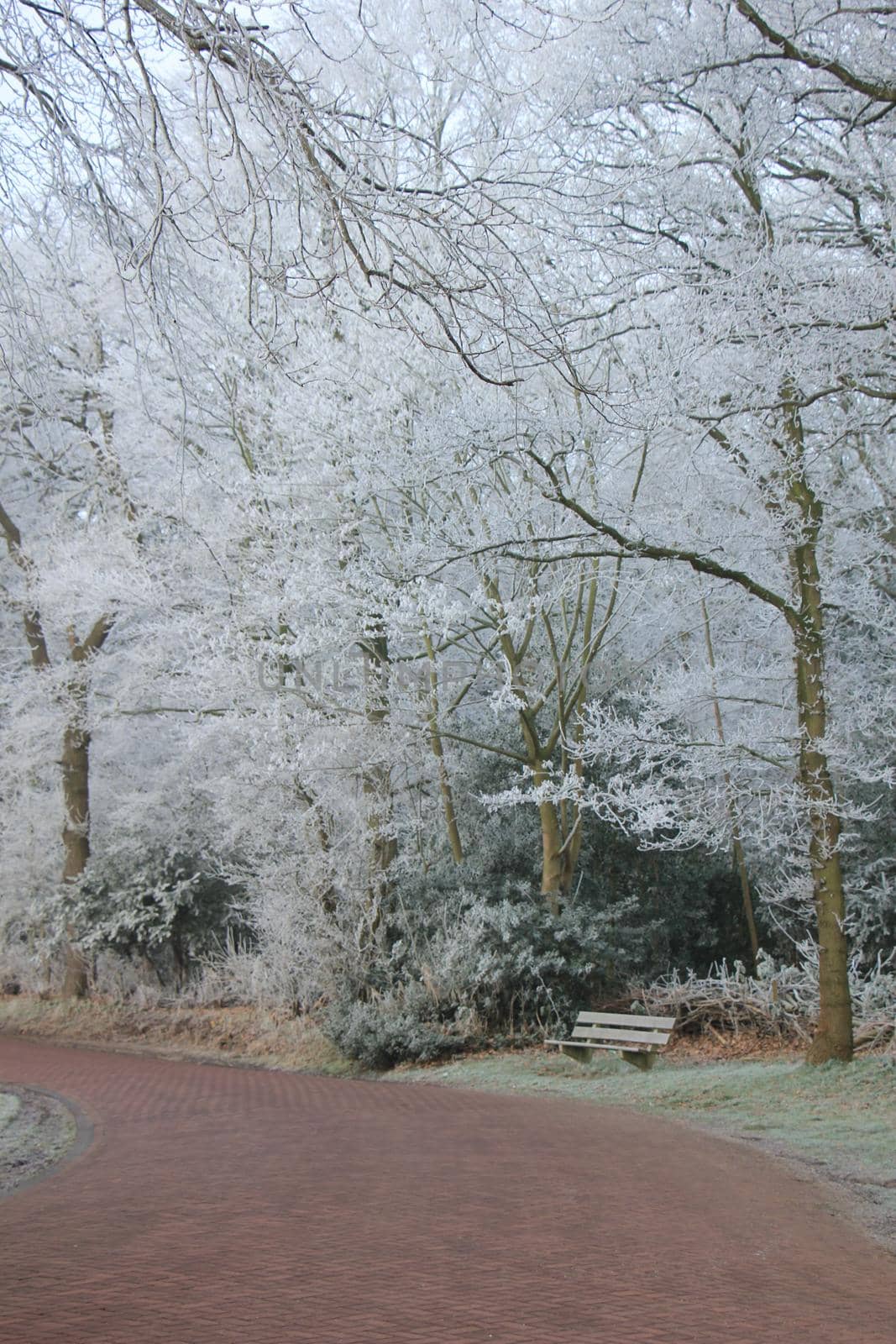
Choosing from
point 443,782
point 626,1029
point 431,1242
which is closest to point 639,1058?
point 626,1029

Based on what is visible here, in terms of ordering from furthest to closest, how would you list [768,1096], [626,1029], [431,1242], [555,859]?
[555,859], [626,1029], [768,1096], [431,1242]

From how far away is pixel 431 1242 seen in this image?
560cm

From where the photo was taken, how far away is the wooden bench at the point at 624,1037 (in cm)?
1191

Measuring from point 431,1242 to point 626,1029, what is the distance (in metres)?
7.05

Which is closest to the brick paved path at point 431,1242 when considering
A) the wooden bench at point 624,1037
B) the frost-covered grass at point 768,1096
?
the frost-covered grass at point 768,1096

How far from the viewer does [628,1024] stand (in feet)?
41.2

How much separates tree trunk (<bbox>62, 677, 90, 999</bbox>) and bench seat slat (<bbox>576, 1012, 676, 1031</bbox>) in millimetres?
9620

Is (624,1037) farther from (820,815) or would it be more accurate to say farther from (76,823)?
(76,823)

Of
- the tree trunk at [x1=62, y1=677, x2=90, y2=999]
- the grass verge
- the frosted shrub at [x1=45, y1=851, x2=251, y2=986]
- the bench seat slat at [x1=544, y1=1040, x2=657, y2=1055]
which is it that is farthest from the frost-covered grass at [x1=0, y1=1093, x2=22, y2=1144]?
the tree trunk at [x1=62, y1=677, x2=90, y2=999]

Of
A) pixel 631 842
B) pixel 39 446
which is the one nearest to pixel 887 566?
pixel 631 842

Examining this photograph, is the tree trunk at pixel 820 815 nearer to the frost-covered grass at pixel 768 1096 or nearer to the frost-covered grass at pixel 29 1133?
the frost-covered grass at pixel 768 1096

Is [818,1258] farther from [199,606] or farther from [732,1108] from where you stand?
[199,606]

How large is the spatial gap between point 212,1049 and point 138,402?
353 inches

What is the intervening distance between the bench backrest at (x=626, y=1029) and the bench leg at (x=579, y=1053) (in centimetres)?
13
